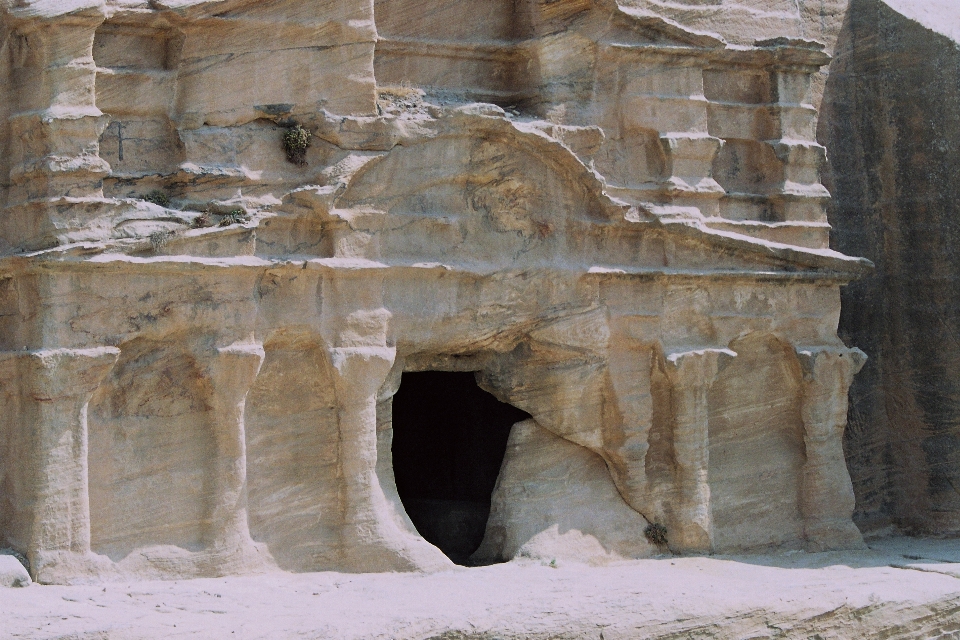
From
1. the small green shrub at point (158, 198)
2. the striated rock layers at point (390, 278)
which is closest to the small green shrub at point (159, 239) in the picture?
the striated rock layers at point (390, 278)

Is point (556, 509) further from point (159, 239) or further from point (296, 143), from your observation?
point (159, 239)

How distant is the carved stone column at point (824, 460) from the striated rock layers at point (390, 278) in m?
0.04

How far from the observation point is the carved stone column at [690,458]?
15.3 m

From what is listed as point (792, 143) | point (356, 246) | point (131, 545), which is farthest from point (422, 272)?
point (792, 143)

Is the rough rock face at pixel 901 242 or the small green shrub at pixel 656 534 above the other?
the rough rock face at pixel 901 242

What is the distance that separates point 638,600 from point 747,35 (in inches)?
293

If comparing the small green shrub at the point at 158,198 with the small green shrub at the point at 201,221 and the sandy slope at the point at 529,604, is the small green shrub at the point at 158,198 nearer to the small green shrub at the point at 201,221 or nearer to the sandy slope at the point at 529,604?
the small green shrub at the point at 201,221

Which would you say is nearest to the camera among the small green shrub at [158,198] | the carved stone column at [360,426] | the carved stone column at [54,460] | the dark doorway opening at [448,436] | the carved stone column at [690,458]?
the carved stone column at [54,460]

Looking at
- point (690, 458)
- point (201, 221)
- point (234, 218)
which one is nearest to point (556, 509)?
point (690, 458)

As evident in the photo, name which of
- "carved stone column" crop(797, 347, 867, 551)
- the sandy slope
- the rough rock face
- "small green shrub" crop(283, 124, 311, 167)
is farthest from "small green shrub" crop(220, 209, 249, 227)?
the rough rock face

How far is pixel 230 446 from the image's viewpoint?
12.8 metres

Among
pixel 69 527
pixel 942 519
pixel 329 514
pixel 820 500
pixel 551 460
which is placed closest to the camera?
pixel 69 527

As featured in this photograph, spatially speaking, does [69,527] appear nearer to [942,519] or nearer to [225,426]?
[225,426]

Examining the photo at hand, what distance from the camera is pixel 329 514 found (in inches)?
528
